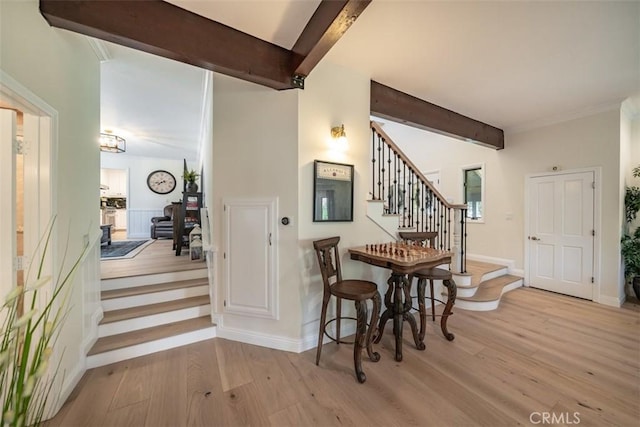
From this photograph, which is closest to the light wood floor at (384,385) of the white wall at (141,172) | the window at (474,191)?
the window at (474,191)

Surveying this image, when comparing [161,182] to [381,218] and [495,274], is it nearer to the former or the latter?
[381,218]

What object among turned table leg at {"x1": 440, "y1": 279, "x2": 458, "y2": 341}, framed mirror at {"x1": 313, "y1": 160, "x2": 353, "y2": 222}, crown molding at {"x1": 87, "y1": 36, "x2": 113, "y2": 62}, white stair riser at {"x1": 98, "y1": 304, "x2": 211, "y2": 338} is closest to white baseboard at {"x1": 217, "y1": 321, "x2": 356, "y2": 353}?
white stair riser at {"x1": 98, "y1": 304, "x2": 211, "y2": 338}

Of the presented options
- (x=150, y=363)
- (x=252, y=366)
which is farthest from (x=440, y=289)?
(x=150, y=363)

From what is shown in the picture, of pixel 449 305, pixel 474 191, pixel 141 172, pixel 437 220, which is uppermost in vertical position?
pixel 141 172

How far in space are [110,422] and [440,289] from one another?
3.70 metres

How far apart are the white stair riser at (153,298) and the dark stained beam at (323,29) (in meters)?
2.61

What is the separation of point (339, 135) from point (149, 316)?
2600 millimetres

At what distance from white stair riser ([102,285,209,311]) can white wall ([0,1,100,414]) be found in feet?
0.64

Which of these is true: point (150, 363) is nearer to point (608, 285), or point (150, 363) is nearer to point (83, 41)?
point (83, 41)

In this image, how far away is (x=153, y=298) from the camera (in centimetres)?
277

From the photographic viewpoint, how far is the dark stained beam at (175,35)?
5.22 ft

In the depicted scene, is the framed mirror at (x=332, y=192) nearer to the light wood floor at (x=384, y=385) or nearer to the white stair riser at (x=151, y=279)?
the light wood floor at (x=384, y=385)

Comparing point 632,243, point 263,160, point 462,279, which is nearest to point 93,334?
point 263,160

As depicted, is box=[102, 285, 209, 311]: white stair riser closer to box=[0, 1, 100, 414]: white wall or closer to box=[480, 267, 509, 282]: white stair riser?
box=[0, 1, 100, 414]: white wall
